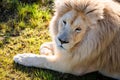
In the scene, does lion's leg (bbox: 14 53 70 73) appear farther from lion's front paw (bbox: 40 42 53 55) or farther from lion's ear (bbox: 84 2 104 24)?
lion's ear (bbox: 84 2 104 24)

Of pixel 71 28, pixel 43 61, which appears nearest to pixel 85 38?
pixel 71 28

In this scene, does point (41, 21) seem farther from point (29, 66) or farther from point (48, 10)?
point (29, 66)

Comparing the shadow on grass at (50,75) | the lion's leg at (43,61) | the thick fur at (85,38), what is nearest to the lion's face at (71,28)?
the thick fur at (85,38)

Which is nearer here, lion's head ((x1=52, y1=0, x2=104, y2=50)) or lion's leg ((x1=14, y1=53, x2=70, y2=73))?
lion's head ((x1=52, y1=0, x2=104, y2=50))

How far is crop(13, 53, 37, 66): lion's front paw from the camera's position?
4.13 m

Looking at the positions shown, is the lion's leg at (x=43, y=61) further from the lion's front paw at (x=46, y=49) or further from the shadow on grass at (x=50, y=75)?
the lion's front paw at (x=46, y=49)

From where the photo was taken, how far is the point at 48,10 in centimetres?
532

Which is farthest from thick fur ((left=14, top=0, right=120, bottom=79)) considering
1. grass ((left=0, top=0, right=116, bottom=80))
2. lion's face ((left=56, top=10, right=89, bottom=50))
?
grass ((left=0, top=0, right=116, bottom=80))

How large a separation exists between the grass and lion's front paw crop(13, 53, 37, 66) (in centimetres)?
6

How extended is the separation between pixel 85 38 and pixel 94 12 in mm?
310

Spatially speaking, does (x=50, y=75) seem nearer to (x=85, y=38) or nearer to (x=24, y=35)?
(x=85, y=38)

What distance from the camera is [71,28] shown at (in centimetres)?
354

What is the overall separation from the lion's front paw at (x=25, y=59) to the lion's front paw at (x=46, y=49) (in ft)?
0.63

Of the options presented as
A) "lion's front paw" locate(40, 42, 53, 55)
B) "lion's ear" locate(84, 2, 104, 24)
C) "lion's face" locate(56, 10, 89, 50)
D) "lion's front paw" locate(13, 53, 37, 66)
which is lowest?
"lion's front paw" locate(13, 53, 37, 66)
